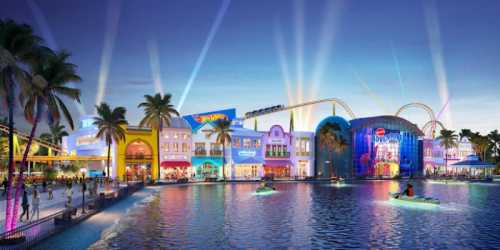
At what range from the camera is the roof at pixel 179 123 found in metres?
96.6

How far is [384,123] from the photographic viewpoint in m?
130

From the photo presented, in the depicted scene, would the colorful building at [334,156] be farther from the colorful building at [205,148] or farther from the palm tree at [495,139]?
the palm tree at [495,139]

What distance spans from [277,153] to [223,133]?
1914 centimetres

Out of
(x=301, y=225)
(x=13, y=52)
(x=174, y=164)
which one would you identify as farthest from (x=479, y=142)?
(x=13, y=52)

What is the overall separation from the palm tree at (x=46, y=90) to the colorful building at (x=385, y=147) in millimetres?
103229

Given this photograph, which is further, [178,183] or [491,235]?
[178,183]

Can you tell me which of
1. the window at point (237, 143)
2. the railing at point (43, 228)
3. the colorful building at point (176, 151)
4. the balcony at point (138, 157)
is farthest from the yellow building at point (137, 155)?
the railing at point (43, 228)

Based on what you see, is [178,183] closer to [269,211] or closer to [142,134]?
[142,134]

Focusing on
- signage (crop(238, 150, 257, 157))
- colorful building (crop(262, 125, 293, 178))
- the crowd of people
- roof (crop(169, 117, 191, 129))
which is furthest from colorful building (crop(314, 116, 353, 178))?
the crowd of people

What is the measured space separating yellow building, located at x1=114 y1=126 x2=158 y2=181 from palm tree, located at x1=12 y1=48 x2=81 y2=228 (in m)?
62.6

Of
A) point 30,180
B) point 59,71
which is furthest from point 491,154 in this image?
point 59,71

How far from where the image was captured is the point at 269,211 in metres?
42.2

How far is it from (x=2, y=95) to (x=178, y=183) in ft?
211

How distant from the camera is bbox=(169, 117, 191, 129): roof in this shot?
9662 centimetres
